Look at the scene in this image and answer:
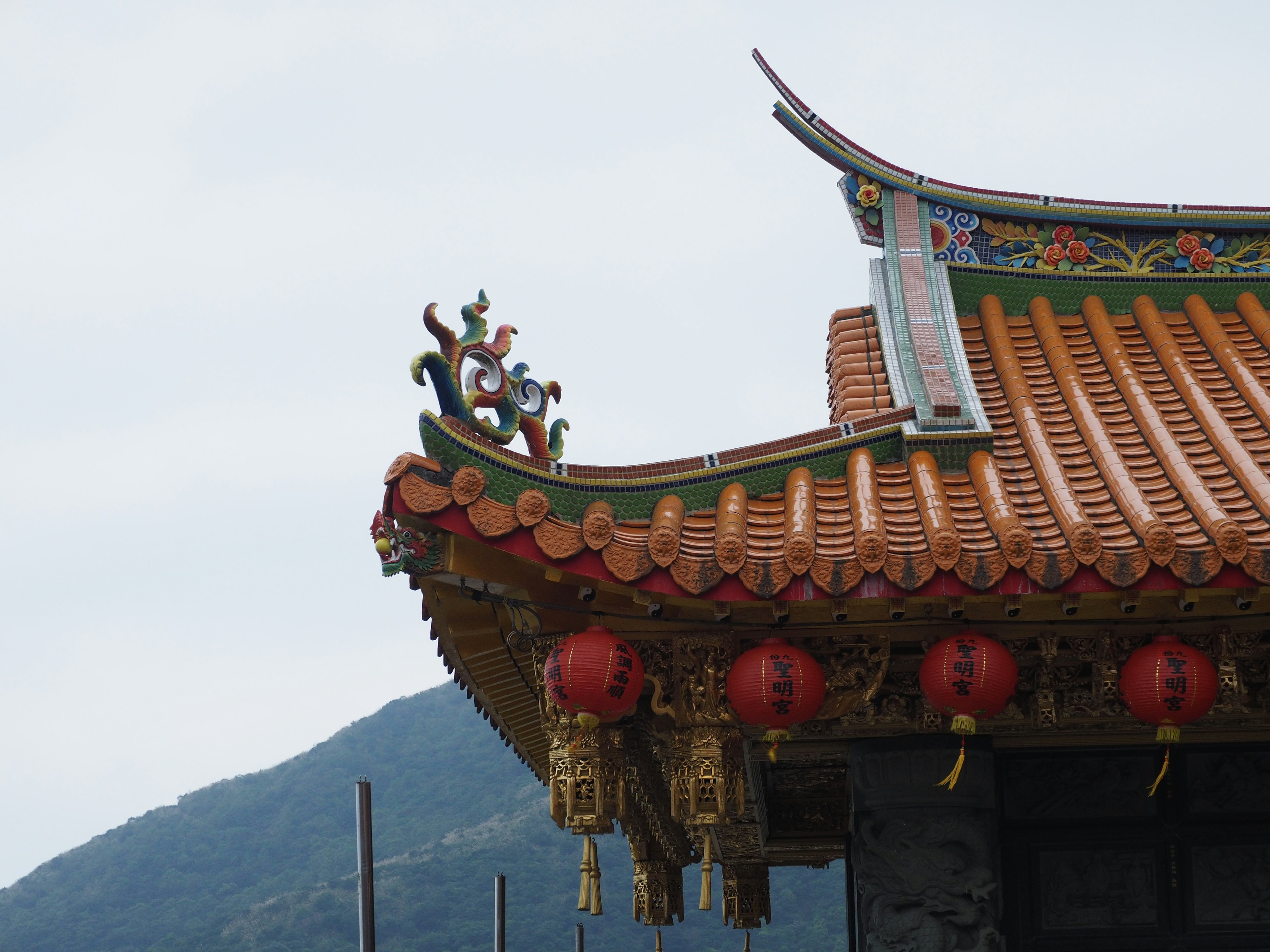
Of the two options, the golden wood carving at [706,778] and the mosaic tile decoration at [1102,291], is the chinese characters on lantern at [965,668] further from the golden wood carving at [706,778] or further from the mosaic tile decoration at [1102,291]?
the mosaic tile decoration at [1102,291]

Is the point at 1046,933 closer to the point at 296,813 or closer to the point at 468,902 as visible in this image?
the point at 468,902

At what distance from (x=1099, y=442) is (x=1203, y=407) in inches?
30.6

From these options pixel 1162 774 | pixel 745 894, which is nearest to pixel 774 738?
pixel 1162 774

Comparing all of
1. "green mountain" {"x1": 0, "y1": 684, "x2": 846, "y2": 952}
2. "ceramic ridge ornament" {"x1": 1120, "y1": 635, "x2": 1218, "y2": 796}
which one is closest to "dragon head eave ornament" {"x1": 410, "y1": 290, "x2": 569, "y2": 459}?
"ceramic ridge ornament" {"x1": 1120, "y1": 635, "x2": 1218, "y2": 796}

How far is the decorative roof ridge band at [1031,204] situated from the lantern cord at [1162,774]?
3.52 metres

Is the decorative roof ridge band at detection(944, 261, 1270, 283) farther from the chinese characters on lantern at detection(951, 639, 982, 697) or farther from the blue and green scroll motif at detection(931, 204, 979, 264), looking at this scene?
the chinese characters on lantern at detection(951, 639, 982, 697)

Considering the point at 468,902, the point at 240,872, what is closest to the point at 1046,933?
the point at 468,902

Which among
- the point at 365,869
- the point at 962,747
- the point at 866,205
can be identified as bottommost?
the point at 365,869

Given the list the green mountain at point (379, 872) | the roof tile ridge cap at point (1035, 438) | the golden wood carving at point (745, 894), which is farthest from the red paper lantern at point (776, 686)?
the green mountain at point (379, 872)

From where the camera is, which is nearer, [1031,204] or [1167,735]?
[1167,735]

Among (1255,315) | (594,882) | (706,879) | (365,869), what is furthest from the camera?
(1255,315)

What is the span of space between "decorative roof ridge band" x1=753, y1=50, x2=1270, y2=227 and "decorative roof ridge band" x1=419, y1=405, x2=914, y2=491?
7.77ft

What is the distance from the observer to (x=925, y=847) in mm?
7203

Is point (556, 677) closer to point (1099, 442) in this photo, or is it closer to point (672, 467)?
point (672, 467)
